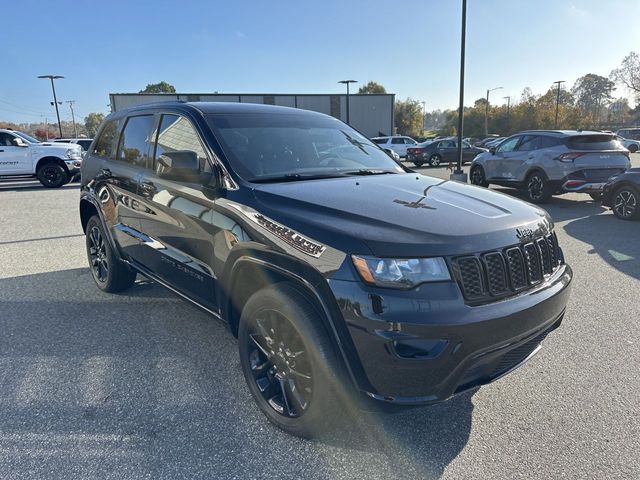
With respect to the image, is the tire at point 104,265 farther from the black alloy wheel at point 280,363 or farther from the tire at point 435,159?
the tire at point 435,159

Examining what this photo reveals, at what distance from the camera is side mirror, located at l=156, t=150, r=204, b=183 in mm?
2811

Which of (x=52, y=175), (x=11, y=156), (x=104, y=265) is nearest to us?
(x=104, y=265)

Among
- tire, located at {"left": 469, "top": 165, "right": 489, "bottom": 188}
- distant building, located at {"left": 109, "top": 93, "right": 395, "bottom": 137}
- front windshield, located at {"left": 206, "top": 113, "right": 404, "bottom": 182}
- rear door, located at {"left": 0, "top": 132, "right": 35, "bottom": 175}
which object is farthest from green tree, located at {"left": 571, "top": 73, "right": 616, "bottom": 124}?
front windshield, located at {"left": 206, "top": 113, "right": 404, "bottom": 182}

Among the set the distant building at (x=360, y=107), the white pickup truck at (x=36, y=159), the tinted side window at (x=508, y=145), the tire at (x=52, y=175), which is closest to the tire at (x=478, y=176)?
the tinted side window at (x=508, y=145)

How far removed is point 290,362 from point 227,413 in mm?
604

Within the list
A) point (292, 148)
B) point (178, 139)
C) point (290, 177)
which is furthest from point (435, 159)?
point (290, 177)

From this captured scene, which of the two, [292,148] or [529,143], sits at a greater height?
[292,148]

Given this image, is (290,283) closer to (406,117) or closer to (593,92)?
(406,117)

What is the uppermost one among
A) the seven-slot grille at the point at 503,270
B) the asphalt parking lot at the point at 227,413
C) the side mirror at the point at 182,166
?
the side mirror at the point at 182,166

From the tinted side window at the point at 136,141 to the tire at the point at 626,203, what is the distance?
835 cm

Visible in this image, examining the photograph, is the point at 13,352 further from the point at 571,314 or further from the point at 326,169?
the point at 571,314

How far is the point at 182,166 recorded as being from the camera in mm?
2814

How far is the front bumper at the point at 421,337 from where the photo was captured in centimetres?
195

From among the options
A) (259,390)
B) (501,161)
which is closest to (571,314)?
(259,390)
